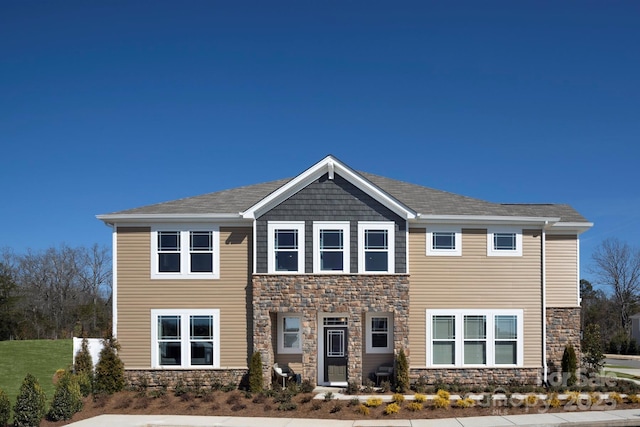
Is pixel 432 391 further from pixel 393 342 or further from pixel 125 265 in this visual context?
pixel 125 265

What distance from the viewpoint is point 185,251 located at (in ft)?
65.6

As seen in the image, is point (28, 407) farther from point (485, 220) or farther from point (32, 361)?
point (32, 361)

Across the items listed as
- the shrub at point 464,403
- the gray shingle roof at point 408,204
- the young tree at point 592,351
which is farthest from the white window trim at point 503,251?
the shrub at point 464,403

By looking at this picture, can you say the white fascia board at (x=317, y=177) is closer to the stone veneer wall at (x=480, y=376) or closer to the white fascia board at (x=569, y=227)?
the stone veneer wall at (x=480, y=376)

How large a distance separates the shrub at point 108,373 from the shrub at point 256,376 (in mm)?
4219

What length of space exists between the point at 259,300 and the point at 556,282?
1063cm

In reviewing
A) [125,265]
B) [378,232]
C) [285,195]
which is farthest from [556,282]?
[125,265]

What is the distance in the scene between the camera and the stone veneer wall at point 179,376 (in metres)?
19.6

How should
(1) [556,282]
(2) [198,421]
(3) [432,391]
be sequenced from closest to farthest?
(2) [198,421] < (3) [432,391] < (1) [556,282]

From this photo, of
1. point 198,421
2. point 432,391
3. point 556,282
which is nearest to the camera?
point 198,421

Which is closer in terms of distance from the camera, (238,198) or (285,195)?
(285,195)

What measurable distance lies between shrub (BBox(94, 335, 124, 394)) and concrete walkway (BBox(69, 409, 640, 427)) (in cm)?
263

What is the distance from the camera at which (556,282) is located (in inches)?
840

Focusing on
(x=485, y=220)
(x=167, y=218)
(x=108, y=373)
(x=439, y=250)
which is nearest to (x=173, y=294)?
(x=167, y=218)
